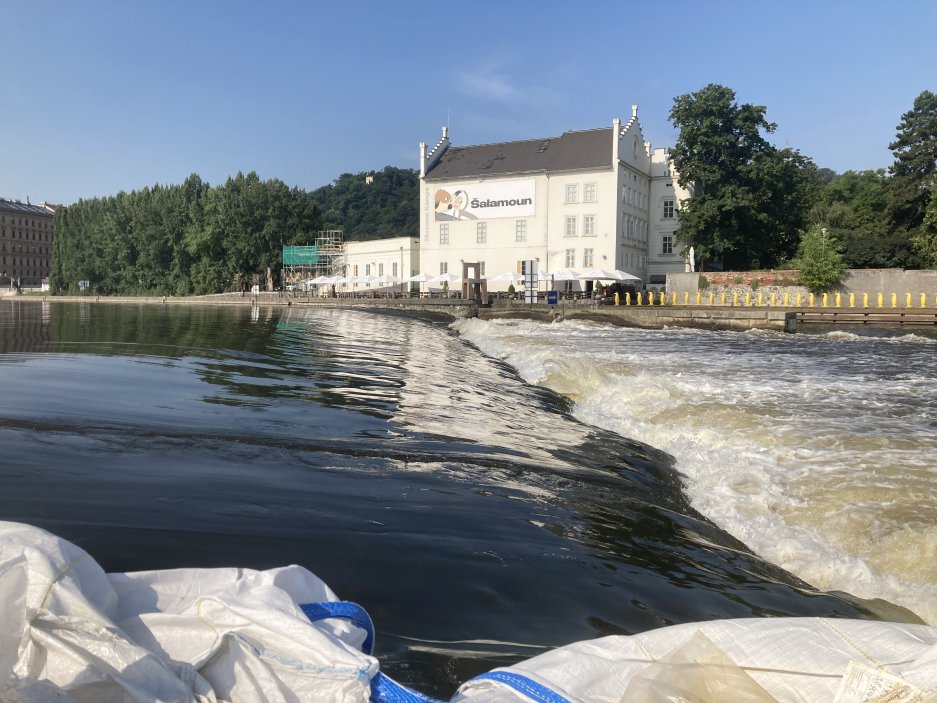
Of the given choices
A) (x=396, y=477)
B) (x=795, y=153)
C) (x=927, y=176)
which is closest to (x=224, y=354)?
(x=396, y=477)

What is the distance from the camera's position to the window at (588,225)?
58.5 metres

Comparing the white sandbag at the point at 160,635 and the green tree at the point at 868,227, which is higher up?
the green tree at the point at 868,227

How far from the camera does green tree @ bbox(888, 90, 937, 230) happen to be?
5062cm

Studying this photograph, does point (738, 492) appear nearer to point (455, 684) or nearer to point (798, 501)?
point (798, 501)

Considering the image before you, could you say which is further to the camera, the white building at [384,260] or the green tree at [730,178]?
the white building at [384,260]

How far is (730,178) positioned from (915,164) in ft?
43.3

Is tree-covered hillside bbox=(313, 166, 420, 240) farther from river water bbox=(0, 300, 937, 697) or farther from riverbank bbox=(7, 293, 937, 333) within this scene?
river water bbox=(0, 300, 937, 697)

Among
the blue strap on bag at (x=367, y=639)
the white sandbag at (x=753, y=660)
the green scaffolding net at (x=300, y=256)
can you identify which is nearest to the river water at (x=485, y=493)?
the blue strap on bag at (x=367, y=639)

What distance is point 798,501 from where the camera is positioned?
6.51 meters

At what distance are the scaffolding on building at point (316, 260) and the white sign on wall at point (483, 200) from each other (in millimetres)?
15518

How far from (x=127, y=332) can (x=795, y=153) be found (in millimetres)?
57572

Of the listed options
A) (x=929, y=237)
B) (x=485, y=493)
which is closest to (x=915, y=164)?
(x=929, y=237)

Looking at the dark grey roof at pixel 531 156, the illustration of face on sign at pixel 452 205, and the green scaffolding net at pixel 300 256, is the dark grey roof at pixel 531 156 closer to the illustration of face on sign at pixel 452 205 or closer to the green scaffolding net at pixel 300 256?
the illustration of face on sign at pixel 452 205

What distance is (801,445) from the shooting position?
340 inches
